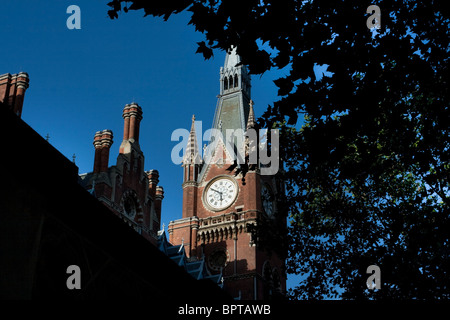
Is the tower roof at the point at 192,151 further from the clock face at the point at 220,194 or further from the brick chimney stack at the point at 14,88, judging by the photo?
the brick chimney stack at the point at 14,88

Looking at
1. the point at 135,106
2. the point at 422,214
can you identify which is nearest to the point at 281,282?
the point at 135,106

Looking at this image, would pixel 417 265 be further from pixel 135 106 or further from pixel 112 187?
pixel 135 106

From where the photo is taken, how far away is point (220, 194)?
6800 centimetres

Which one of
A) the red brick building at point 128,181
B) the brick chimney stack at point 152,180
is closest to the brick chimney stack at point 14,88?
the red brick building at point 128,181

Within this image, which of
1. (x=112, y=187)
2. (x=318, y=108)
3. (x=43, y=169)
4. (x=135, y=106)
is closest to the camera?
(x=318, y=108)

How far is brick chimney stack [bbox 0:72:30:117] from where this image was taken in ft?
140

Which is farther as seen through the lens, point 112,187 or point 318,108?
point 112,187

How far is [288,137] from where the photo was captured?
81.0 feet

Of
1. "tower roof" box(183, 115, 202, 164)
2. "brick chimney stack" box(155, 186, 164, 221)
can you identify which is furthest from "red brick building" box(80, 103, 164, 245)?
"tower roof" box(183, 115, 202, 164)

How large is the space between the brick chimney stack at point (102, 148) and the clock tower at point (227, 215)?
18965mm

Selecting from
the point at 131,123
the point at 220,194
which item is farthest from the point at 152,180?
the point at 220,194

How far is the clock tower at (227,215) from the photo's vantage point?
204 ft

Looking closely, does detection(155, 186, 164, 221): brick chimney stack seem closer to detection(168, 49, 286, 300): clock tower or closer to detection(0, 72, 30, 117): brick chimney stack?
detection(168, 49, 286, 300): clock tower
